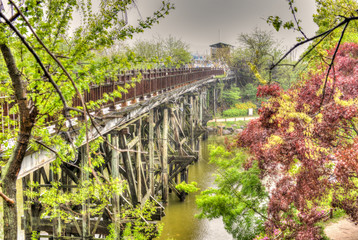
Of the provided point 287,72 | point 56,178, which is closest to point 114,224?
point 56,178

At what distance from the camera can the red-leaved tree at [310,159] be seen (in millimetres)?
6012

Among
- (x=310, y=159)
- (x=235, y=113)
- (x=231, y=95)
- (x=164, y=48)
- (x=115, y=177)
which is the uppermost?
(x=164, y=48)

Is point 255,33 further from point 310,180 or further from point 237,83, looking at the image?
point 310,180

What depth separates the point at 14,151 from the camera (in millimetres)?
2266

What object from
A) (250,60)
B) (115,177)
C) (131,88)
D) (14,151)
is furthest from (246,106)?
(14,151)

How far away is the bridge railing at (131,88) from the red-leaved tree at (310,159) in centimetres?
299

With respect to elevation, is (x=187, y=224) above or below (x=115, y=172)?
below

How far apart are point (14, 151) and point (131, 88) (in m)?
7.50

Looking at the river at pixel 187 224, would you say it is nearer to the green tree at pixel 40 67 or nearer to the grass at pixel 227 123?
the green tree at pixel 40 67

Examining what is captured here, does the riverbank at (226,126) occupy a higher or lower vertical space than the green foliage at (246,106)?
lower

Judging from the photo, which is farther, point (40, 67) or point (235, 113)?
point (235, 113)

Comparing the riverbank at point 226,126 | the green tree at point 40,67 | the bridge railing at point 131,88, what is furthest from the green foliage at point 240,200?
the riverbank at point 226,126

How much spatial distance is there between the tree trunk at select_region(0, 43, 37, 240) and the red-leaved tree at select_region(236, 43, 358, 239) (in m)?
4.11

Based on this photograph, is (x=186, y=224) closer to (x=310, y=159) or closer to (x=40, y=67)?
(x=310, y=159)
